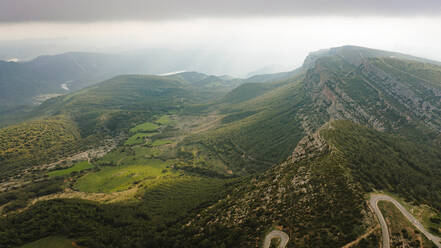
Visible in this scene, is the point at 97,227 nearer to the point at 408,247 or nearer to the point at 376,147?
the point at 408,247

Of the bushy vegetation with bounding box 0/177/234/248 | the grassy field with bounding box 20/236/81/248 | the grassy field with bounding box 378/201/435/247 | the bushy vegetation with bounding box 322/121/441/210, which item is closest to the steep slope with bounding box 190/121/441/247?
the bushy vegetation with bounding box 322/121/441/210

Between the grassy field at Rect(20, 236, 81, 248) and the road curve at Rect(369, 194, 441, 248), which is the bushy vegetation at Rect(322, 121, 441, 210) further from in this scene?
the grassy field at Rect(20, 236, 81, 248)

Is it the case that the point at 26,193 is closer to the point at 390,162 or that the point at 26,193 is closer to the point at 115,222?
the point at 115,222

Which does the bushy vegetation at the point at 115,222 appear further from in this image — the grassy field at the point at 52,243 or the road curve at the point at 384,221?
the road curve at the point at 384,221

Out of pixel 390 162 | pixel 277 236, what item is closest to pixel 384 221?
pixel 277 236

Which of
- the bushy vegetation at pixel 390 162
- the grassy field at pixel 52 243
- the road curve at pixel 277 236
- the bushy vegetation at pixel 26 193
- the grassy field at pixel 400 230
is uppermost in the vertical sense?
the grassy field at pixel 400 230

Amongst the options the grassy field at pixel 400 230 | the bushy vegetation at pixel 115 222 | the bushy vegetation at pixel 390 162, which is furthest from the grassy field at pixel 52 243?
the bushy vegetation at pixel 390 162

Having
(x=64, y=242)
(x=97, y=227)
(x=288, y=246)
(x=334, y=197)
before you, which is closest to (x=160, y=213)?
(x=97, y=227)
